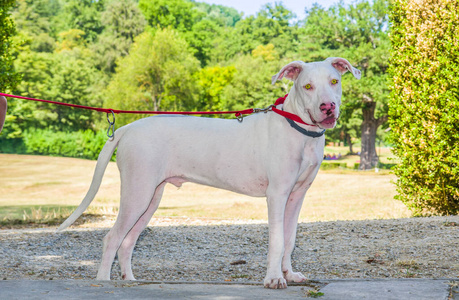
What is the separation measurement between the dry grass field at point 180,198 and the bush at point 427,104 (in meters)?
2.10

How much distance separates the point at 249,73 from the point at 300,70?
1608 inches

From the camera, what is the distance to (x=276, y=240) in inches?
157

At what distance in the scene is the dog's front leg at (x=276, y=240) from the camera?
3986 millimetres

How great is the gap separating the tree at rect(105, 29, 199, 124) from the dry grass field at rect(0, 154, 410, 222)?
5.65 metres

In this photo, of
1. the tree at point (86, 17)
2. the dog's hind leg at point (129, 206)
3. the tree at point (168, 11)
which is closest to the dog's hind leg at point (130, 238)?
the dog's hind leg at point (129, 206)

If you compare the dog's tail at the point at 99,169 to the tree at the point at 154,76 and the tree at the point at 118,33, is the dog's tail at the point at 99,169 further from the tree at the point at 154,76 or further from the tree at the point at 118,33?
the tree at the point at 118,33

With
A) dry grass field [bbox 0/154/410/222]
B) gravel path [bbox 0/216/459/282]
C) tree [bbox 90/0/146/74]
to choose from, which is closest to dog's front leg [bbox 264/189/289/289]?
gravel path [bbox 0/216/459/282]

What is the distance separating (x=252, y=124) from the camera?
436 cm

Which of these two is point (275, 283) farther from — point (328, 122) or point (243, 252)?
point (243, 252)

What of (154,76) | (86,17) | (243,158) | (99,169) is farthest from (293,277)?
(86,17)

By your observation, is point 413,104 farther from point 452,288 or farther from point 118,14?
point 118,14

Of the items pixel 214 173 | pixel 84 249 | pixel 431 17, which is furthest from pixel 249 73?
pixel 214 173

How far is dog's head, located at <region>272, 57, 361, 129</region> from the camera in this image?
3.74 metres

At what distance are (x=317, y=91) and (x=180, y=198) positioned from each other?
17210 mm
